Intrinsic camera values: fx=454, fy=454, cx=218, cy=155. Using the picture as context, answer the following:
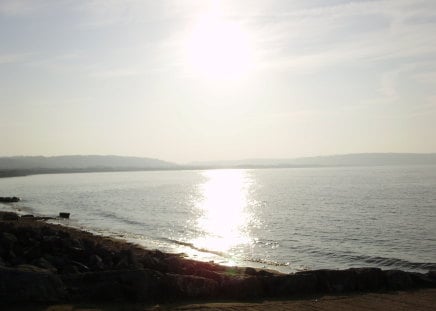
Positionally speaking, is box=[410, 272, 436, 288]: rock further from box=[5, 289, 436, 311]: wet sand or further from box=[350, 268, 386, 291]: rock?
box=[350, 268, 386, 291]: rock

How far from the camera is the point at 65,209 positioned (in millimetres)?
61281

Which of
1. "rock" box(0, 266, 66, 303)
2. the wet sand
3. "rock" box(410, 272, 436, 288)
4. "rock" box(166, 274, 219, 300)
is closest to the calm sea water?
"rock" box(410, 272, 436, 288)

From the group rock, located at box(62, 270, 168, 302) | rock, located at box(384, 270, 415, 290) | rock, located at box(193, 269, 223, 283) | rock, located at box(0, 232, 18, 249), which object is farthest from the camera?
rock, located at box(0, 232, 18, 249)

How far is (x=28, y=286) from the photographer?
12992 mm

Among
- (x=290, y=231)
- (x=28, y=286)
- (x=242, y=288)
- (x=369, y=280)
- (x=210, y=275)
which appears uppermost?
(x=28, y=286)

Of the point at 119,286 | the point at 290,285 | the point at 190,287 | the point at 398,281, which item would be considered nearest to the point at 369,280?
the point at 398,281

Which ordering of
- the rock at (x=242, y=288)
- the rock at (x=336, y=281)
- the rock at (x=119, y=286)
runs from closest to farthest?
the rock at (x=119, y=286) → the rock at (x=242, y=288) → the rock at (x=336, y=281)

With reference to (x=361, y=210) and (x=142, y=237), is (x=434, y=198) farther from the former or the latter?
(x=142, y=237)

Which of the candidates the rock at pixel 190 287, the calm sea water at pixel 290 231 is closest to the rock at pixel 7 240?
the calm sea water at pixel 290 231

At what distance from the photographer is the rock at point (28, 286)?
1280cm

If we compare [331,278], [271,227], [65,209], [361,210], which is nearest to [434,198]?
[361,210]

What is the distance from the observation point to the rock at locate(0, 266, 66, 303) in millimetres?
12805

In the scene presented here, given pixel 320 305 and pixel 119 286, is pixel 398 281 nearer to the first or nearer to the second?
pixel 320 305

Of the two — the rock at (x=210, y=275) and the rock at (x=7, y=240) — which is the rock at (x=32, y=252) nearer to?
the rock at (x=7, y=240)
